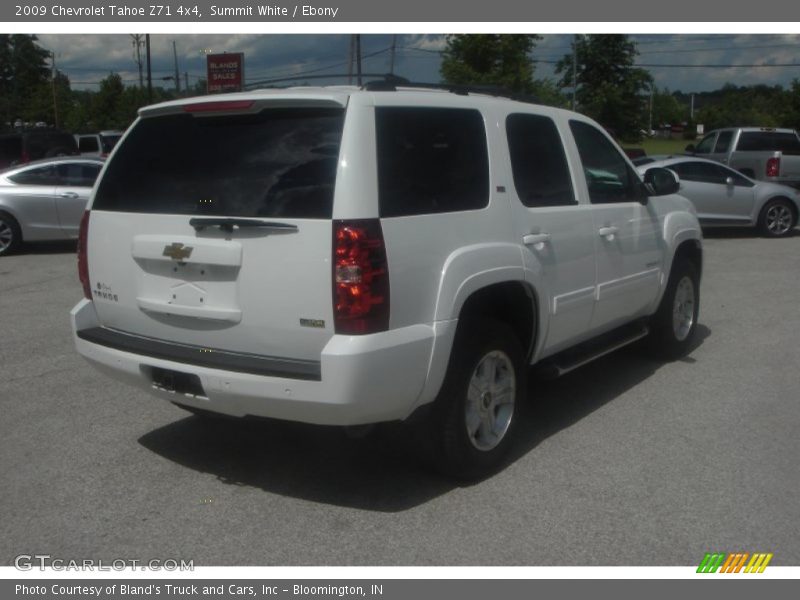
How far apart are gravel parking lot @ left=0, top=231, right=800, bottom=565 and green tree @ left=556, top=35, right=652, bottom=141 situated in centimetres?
2695

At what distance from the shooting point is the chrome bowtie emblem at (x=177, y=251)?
430cm

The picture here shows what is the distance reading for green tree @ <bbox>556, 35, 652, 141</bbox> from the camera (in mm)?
32656

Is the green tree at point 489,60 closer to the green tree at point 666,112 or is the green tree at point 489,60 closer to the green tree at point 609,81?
the green tree at point 609,81

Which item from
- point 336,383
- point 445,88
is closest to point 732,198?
point 445,88

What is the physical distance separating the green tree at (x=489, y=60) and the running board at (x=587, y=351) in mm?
19560

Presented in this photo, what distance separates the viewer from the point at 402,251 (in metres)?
4.10

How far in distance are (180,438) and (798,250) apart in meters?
12.8

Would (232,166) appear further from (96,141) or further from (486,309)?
(96,141)

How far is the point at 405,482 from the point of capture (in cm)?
482

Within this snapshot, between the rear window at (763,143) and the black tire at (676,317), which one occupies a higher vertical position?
the rear window at (763,143)

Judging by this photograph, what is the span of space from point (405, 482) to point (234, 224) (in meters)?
1.71

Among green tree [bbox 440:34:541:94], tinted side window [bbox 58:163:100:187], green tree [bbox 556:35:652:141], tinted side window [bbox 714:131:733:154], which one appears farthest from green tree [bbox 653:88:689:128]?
tinted side window [bbox 58:163:100:187]

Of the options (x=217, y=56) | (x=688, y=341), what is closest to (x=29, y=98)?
(x=217, y=56)

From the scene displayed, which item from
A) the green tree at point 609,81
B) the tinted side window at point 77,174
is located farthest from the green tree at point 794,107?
the tinted side window at point 77,174
